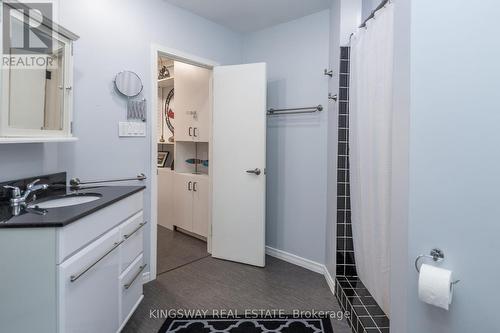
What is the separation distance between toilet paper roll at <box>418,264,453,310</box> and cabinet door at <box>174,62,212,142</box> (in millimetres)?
2709

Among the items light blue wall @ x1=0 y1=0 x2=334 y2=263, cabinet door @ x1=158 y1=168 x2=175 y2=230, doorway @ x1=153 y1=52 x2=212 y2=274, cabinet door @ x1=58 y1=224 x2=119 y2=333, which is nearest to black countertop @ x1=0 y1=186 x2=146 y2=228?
cabinet door @ x1=58 y1=224 x2=119 y2=333

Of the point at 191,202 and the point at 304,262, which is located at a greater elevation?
the point at 191,202

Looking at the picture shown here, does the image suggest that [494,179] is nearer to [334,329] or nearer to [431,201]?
[431,201]

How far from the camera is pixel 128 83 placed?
224 centimetres

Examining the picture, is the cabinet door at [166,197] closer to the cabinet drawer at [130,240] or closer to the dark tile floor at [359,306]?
the cabinet drawer at [130,240]

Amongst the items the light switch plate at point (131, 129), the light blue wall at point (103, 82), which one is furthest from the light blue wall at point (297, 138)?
the light switch plate at point (131, 129)

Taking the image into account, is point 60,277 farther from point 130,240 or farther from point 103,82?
point 103,82

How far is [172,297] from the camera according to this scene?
87.0 inches

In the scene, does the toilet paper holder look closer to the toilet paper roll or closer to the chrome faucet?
the toilet paper roll

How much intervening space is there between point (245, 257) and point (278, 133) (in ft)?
4.35

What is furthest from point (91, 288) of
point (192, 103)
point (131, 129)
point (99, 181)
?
point (192, 103)

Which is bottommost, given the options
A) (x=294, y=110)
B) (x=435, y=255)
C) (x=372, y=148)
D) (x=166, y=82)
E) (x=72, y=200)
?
(x=435, y=255)

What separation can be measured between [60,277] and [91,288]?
26 cm

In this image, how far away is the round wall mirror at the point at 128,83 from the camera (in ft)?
7.18
